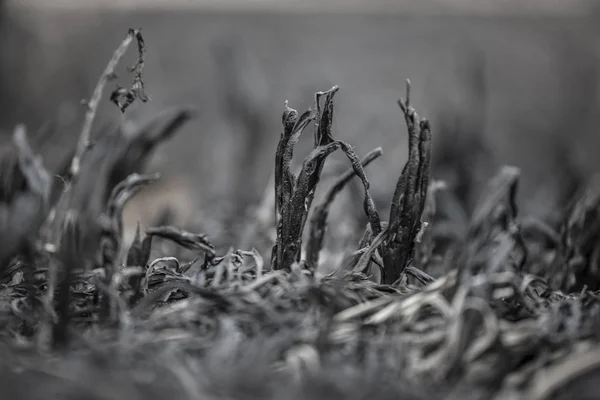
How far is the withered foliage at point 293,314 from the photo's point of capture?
0.45 meters

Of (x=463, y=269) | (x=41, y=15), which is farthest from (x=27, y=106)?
(x=463, y=269)

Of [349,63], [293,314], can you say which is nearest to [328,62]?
[349,63]

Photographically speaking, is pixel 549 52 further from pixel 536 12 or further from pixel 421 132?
pixel 421 132

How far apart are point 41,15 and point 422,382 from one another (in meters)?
3.39

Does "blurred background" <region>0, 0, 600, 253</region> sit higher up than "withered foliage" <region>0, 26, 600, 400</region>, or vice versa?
"blurred background" <region>0, 0, 600, 253</region>

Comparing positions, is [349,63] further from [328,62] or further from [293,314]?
[293,314]

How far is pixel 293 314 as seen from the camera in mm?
528

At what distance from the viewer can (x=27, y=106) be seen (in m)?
2.97

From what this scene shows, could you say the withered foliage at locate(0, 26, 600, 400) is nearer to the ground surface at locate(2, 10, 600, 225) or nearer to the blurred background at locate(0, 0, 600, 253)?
the blurred background at locate(0, 0, 600, 253)

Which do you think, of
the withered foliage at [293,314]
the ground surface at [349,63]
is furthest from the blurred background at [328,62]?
the withered foliage at [293,314]

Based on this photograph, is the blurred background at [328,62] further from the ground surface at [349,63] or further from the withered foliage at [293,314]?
the withered foliage at [293,314]

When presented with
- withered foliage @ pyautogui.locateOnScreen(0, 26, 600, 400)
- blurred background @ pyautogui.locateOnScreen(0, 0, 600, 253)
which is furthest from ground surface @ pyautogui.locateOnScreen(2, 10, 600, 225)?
withered foliage @ pyautogui.locateOnScreen(0, 26, 600, 400)

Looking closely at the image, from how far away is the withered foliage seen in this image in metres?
0.45

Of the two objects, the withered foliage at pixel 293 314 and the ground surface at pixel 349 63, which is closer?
the withered foliage at pixel 293 314
